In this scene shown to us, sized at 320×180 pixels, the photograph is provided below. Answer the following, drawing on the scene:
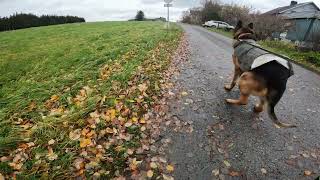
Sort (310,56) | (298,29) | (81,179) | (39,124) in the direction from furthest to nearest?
(298,29)
(310,56)
(39,124)
(81,179)

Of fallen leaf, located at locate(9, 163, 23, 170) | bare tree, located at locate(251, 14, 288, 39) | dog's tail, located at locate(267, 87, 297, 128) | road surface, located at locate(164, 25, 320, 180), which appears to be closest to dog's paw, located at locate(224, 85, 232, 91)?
road surface, located at locate(164, 25, 320, 180)

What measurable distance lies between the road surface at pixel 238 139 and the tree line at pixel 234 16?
17.3 metres

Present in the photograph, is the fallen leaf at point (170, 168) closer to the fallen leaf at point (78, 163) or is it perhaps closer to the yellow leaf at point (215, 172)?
the yellow leaf at point (215, 172)

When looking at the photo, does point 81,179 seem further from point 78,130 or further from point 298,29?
A: point 298,29

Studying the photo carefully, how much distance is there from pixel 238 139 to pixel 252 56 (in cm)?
154

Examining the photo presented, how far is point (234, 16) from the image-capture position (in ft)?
135

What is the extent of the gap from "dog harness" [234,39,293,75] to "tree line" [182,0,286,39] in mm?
18534

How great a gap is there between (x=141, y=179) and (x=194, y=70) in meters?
5.31

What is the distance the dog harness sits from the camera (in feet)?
13.9

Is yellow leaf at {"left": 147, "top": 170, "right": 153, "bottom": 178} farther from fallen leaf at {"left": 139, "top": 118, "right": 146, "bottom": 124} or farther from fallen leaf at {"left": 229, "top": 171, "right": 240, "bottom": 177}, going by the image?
fallen leaf at {"left": 139, "top": 118, "right": 146, "bottom": 124}

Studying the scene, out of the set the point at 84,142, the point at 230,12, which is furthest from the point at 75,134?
the point at 230,12

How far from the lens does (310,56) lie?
38.4ft

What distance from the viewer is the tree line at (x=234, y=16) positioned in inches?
889

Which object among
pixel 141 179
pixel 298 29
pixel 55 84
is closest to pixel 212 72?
pixel 55 84
